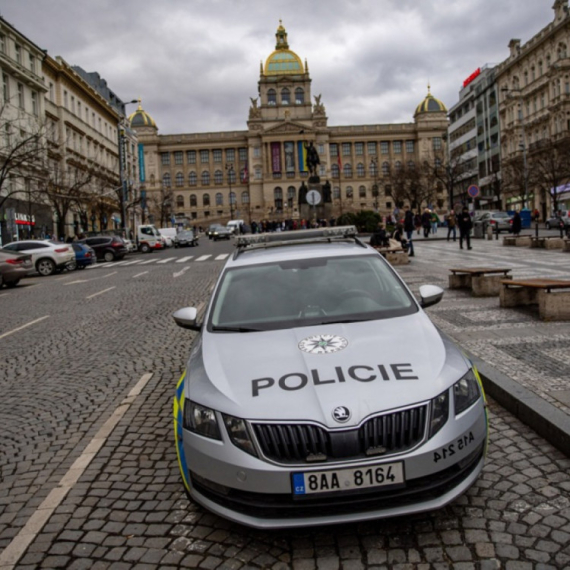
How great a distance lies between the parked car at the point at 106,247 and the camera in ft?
120

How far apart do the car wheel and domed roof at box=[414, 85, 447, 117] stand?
11835 centimetres

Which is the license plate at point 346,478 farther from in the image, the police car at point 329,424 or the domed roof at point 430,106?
the domed roof at point 430,106

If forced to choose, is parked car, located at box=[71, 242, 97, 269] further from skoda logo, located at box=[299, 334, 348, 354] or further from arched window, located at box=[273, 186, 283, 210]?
arched window, located at box=[273, 186, 283, 210]

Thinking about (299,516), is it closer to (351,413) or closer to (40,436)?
(351,413)

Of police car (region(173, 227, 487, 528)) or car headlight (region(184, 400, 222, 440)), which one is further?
car headlight (region(184, 400, 222, 440))

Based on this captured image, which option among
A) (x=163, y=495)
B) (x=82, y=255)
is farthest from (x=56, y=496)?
(x=82, y=255)

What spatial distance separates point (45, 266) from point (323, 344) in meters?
25.5

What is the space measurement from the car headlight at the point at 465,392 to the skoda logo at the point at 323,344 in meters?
0.71

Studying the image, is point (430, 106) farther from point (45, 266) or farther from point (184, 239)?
point (45, 266)

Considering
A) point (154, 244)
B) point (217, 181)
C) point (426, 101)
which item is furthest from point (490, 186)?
point (217, 181)

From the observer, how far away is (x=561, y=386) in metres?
5.33

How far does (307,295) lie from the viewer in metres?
4.77

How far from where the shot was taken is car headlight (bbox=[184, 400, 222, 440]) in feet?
10.6

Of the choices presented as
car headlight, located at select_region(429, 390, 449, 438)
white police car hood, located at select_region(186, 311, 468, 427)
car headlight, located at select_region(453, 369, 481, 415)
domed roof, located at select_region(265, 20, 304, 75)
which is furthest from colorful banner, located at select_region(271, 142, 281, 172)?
car headlight, located at select_region(429, 390, 449, 438)
